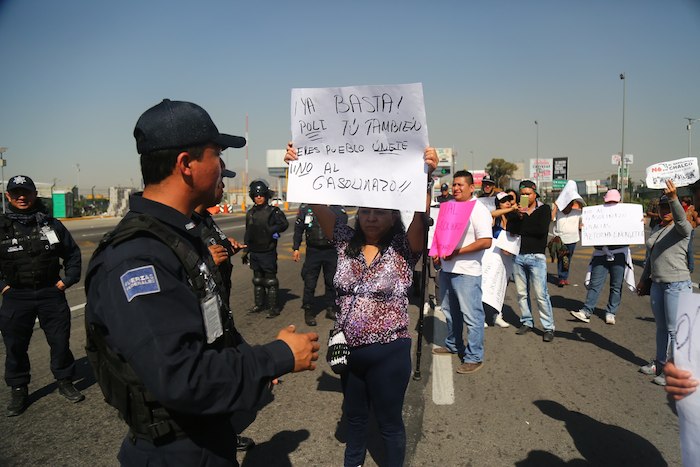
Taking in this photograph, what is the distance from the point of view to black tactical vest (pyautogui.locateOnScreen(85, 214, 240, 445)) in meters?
1.60

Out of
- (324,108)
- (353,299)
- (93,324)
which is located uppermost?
(324,108)

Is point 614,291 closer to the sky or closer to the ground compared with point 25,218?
closer to the ground

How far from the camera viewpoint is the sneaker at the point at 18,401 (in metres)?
4.21

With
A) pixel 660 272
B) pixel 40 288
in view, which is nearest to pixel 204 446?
pixel 40 288

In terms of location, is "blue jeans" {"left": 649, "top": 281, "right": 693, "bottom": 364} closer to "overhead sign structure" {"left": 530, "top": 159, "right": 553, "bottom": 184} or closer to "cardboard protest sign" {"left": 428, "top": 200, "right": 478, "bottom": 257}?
"cardboard protest sign" {"left": 428, "top": 200, "right": 478, "bottom": 257}

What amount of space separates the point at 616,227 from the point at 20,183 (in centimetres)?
742

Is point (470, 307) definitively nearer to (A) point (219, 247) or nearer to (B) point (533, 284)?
(B) point (533, 284)

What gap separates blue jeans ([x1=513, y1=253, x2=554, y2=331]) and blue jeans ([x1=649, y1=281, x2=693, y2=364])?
1552mm

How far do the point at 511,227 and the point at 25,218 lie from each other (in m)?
5.74

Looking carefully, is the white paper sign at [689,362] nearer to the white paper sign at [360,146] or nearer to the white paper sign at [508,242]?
the white paper sign at [360,146]

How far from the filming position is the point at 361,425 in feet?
10.1

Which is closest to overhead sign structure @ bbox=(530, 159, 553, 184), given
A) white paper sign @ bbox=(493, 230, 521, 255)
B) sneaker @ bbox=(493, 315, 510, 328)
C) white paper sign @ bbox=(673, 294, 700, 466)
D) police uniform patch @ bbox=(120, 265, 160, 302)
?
sneaker @ bbox=(493, 315, 510, 328)

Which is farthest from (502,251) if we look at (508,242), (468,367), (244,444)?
(244,444)

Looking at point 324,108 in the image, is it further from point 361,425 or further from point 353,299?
point 361,425
